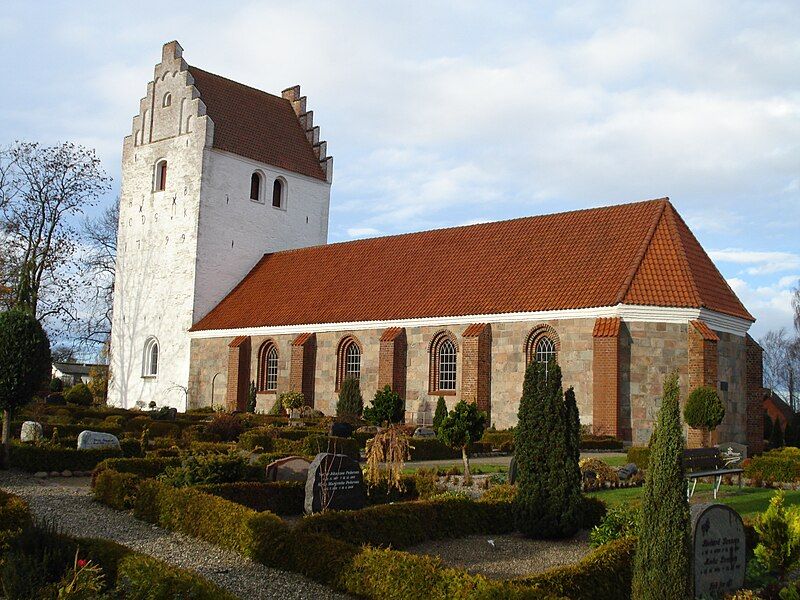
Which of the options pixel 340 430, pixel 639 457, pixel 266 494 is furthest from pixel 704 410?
pixel 266 494

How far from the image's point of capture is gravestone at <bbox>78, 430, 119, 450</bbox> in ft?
49.5

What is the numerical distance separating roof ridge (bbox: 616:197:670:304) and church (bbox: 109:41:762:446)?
6cm

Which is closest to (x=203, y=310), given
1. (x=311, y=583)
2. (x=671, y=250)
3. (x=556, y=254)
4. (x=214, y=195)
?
(x=214, y=195)

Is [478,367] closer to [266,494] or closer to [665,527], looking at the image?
[266,494]

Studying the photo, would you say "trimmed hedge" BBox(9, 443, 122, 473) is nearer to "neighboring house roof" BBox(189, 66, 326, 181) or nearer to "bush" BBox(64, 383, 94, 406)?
"bush" BBox(64, 383, 94, 406)

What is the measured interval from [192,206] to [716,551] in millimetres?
29067

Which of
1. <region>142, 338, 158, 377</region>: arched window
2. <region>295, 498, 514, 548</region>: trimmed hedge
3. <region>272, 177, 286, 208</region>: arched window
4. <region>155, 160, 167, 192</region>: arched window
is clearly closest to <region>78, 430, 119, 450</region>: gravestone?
<region>295, 498, 514, 548</region>: trimmed hedge

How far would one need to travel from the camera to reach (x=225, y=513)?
959cm

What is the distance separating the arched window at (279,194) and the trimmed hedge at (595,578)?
1170 inches

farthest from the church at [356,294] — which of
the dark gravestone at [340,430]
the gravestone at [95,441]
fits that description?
the gravestone at [95,441]

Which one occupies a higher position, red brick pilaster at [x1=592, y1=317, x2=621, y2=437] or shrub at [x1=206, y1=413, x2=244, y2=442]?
red brick pilaster at [x1=592, y1=317, x2=621, y2=437]

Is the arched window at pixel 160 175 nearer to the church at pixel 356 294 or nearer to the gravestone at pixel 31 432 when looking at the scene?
the church at pixel 356 294

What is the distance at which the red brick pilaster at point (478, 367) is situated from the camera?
80.6 feet

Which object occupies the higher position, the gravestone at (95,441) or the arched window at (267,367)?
the arched window at (267,367)
